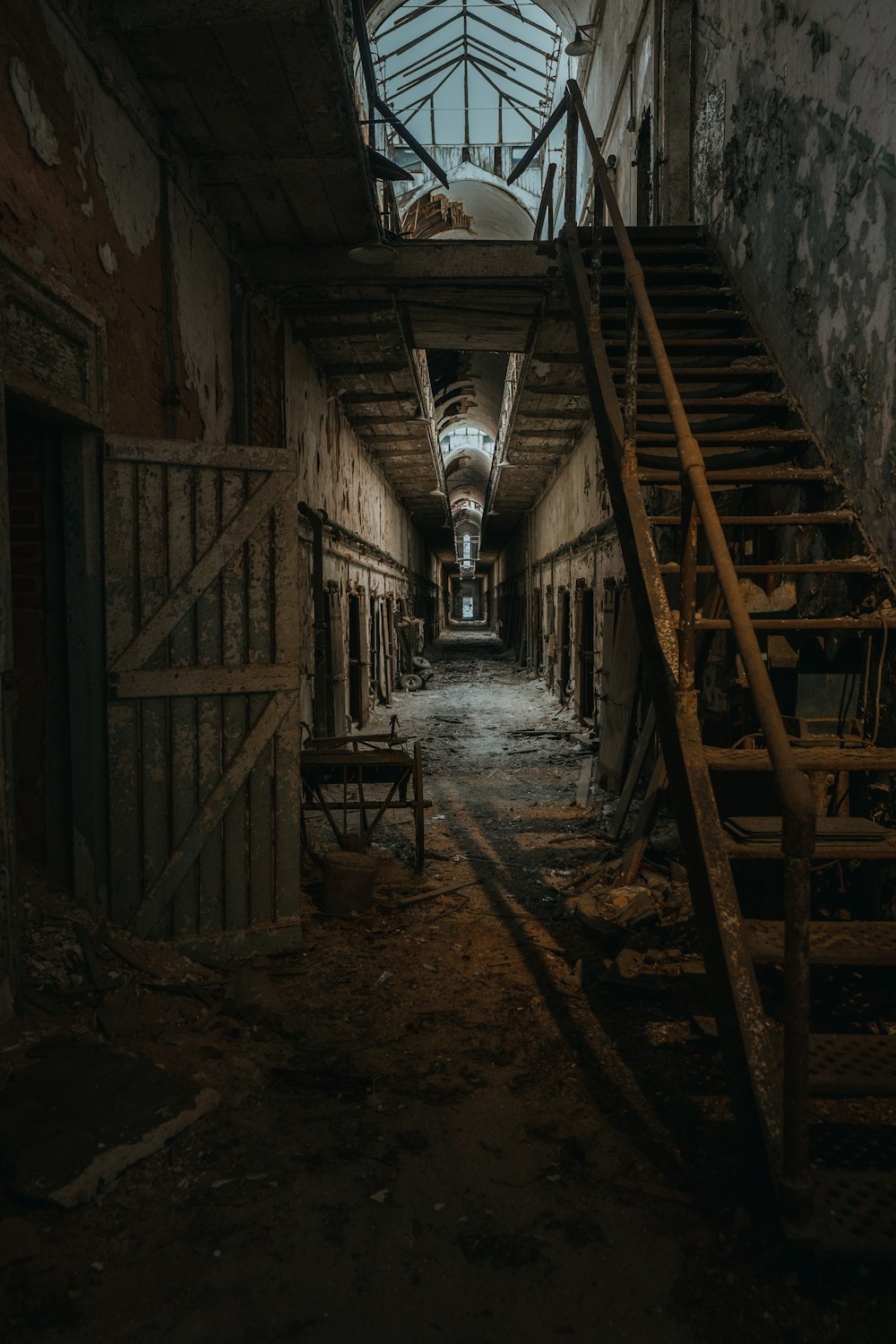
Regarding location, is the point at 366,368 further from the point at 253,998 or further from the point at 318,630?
the point at 253,998

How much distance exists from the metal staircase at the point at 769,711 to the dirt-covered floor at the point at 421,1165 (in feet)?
1.37

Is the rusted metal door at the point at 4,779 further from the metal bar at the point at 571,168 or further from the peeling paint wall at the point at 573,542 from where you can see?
the peeling paint wall at the point at 573,542

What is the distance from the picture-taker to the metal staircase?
219 centimetres

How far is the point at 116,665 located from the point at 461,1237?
316cm

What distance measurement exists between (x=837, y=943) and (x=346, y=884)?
3.24m

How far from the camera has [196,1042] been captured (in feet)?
11.5

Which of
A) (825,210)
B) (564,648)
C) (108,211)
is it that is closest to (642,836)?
(825,210)

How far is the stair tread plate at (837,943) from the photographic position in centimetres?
271

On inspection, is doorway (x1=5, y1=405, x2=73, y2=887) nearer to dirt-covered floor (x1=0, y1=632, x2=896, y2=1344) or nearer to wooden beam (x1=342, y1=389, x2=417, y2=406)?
dirt-covered floor (x1=0, y1=632, x2=896, y2=1344)

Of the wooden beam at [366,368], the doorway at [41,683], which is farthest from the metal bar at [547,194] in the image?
the doorway at [41,683]

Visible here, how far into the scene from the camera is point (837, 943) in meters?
2.88

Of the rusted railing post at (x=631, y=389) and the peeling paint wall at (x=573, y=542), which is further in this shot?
the peeling paint wall at (x=573, y=542)

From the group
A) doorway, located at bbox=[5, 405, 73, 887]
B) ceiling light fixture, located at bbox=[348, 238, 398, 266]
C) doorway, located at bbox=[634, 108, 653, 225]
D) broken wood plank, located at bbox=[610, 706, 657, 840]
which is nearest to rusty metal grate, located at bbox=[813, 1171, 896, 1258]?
doorway, located at bbox=[5, 405, 73, 887]

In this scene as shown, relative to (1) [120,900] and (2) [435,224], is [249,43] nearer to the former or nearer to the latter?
(1) [120,900]
